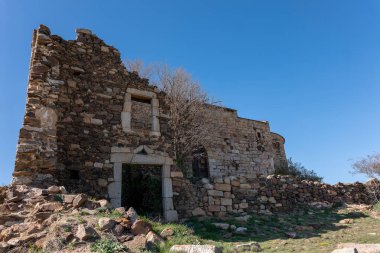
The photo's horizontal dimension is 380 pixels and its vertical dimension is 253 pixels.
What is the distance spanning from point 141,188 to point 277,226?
13.3 ft

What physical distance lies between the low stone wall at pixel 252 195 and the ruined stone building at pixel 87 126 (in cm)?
49

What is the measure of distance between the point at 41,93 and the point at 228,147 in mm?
10067

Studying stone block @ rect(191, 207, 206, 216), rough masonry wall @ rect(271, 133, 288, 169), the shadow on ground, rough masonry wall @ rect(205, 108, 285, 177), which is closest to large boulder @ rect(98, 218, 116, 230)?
the shadow on ground

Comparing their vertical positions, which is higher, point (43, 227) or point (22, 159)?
point (22, 159)

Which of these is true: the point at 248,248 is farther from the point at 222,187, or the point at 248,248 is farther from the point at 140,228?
the point at 222,187

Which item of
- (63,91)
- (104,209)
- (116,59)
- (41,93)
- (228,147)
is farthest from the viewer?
(228,147)

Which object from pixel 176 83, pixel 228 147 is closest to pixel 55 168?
pixel 176 83

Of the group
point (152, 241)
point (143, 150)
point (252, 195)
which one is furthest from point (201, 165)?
point (152, 241)

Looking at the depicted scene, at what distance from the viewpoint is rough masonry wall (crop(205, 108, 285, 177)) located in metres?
14.6

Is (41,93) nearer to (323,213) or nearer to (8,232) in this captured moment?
(8,232)

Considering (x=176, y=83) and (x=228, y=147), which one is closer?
(x=176, y=83)

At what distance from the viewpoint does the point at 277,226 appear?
7.55 metres

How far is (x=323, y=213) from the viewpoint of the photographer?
9.31m

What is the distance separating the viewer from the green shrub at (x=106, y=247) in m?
3.47
